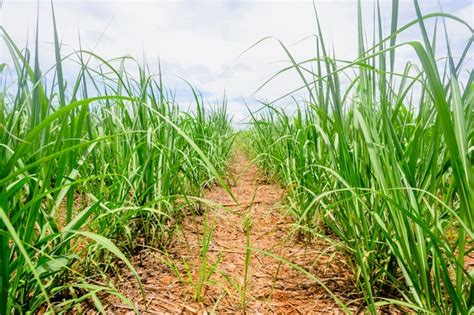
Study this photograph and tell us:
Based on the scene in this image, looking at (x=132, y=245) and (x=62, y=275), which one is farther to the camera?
(x=132, y=245)

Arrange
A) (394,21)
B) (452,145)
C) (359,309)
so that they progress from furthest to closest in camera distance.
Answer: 1. (359,309)
2. (394,21)
3. (452,145)

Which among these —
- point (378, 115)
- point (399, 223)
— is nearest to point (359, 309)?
point (399, 223)

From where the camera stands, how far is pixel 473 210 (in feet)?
1.50

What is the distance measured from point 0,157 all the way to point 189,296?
1.66 feet

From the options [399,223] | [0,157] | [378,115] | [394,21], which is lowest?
[399,223]

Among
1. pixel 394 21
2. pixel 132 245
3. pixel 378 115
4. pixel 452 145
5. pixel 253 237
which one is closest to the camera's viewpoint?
pixel 452 145

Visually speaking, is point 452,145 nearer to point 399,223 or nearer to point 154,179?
point 399,223

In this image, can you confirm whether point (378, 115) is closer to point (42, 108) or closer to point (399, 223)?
point (399, 223)

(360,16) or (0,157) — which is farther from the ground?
(360,16)

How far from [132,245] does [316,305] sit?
1.79 ft

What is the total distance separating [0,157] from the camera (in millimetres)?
500

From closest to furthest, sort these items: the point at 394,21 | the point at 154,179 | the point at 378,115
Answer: the point at 394,21, the point at 378,115, the point at 154,179

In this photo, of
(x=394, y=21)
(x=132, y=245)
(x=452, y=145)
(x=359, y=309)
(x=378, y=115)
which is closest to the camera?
(x=452, y=145)

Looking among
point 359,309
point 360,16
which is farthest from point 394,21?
point 359,309
